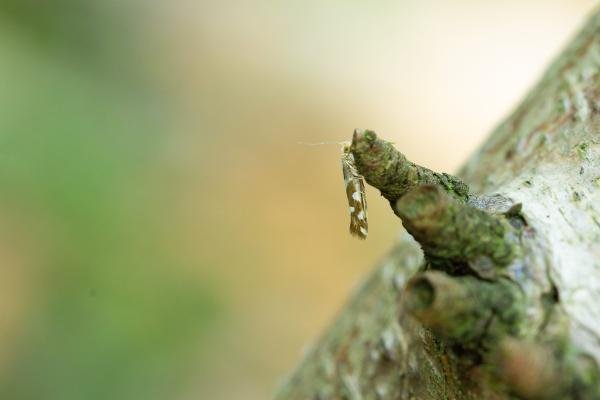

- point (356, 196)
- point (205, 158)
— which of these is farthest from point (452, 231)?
point (205, 158)

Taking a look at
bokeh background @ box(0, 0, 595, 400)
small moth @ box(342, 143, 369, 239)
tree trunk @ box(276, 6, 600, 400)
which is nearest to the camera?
tree trunk @ box(276, 6, 600, 400)

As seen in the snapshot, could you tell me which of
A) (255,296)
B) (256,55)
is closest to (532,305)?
(255,296)

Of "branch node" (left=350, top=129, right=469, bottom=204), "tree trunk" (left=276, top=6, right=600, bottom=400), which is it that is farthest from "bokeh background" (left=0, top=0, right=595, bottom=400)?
"branch node" (left=350, top=129, right=469, bottom=204)

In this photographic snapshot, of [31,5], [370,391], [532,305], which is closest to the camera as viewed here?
[532,305]

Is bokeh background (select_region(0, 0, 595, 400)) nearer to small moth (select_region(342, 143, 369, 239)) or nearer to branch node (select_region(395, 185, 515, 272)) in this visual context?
small moth (select_region(342, 143, 369, 239))

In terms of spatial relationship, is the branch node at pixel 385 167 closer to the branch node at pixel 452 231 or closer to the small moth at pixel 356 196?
the branch node at pixel 452 231

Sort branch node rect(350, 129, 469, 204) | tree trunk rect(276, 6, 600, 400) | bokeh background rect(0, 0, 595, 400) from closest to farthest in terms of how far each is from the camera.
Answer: tree trunk rect(276, 6, 600, 400)
branch node rect(350, 129, 469, 204)
bokeh background rect(0, 0, 595, 400)

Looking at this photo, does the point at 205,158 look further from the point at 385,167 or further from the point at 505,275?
the point at 505,275

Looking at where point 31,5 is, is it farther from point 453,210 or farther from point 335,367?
point 453,210
